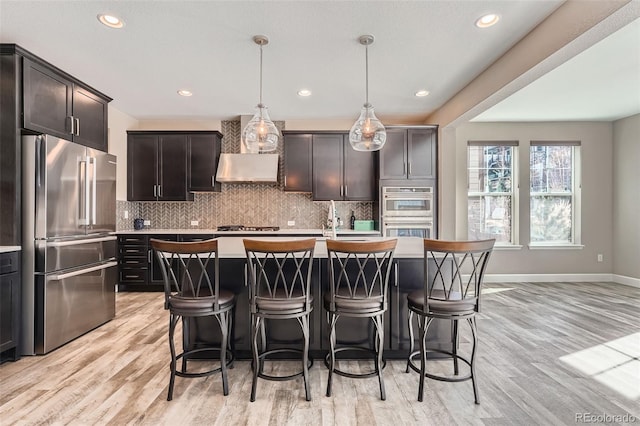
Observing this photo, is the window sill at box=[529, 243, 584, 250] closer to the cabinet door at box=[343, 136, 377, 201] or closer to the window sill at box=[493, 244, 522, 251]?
the window sill at box=[493, 244, 522, 251]

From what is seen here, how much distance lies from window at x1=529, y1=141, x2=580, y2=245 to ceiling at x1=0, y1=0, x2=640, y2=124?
4.03 feet

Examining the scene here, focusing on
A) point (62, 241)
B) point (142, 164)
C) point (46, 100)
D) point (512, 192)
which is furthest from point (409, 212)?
point (46, 100)

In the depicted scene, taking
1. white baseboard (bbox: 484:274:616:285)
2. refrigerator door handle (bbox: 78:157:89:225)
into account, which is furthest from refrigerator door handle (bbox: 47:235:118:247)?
white baseboard (bbox: 484:274:616:285)

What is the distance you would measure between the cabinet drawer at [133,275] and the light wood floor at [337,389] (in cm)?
163

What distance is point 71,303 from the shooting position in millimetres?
3029

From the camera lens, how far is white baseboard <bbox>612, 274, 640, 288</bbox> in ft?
17.1

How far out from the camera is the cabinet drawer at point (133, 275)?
4879 mm

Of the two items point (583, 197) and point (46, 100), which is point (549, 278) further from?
point (46, 100)

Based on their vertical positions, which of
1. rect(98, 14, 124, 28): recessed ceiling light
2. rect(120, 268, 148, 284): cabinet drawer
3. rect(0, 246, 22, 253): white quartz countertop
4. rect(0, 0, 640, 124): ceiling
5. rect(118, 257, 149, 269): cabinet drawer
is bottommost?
rect(120, 268, 148, 284): cabinet drawer

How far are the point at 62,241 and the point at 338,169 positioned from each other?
3632 mm

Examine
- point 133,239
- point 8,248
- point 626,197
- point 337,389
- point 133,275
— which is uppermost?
point 626,197

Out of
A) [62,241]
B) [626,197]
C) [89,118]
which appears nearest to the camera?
[62,241]

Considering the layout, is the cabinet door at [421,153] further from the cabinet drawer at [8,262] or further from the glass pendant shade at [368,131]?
the cabinet drawer at [8,262]

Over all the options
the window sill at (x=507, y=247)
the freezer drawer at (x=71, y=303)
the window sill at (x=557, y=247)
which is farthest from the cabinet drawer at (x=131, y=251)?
the window sill at (x=557, y=247)
